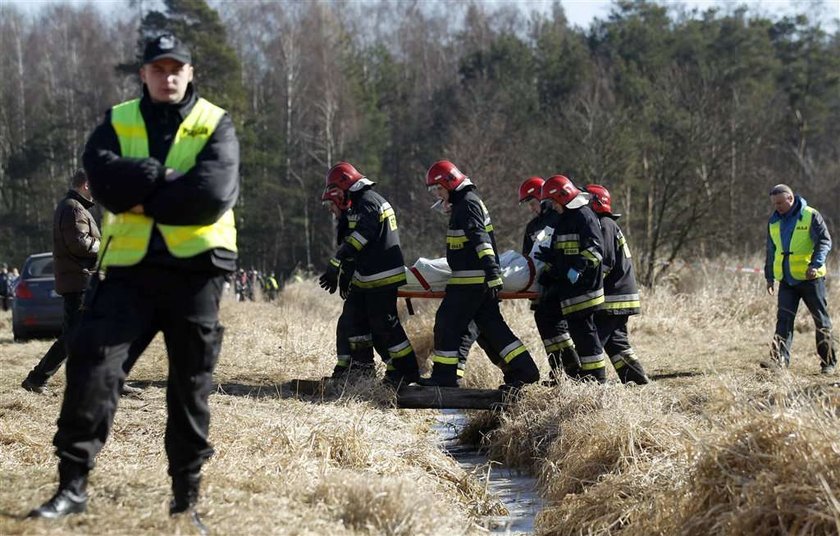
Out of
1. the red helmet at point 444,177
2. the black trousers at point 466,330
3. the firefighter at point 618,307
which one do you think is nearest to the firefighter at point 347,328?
the black trousers at point 466,330

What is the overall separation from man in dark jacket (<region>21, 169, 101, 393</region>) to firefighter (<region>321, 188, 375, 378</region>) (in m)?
2.23

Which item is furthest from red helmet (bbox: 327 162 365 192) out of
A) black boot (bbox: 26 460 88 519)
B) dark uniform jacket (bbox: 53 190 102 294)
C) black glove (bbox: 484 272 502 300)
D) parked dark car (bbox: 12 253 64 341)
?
parked dark car (bbox: 12 253 64 341)

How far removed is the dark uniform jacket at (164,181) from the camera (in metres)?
4.14

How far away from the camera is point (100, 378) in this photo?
414cm

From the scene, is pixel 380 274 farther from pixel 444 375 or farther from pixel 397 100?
pixel 397 100

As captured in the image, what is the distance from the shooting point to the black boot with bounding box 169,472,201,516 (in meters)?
4.34

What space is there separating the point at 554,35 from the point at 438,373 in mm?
41972

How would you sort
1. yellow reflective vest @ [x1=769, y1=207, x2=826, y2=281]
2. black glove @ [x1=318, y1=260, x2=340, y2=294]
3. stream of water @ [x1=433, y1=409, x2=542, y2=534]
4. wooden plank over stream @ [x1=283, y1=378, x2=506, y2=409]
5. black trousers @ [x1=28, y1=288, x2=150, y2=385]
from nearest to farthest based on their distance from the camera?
stream of water @ [x1=433, y1=409, x2=542, y2=534] < black trousers @ [x1=28, y1=288, x2=150, y2=385] < wooden plank over stream @ [x1=283, y1=378, x2=506, y2=409] < black glove @ [x1=318, y1=260, x2=340, y2=294] < yellow reflective vest @ [x1=769, y1=207, x2=826, y2=281]

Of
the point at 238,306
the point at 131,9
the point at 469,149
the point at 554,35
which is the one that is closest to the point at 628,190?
the point at 469,149

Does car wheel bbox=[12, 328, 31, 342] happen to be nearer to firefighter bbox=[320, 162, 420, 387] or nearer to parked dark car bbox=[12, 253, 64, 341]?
parked dark car bbox=[12, 253, 64, 341]

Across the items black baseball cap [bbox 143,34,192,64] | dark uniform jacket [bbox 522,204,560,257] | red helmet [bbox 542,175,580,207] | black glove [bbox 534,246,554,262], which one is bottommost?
black glove [bbox 534,246,554,262]

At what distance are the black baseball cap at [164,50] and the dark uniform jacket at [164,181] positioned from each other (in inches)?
6.2

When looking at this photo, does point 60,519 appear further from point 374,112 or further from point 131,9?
point 131,9

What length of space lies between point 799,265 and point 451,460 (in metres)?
4.91
